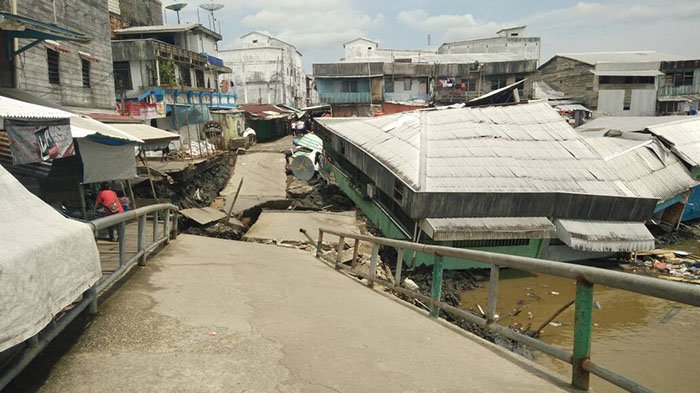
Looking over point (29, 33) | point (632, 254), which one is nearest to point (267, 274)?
point (29, 33)

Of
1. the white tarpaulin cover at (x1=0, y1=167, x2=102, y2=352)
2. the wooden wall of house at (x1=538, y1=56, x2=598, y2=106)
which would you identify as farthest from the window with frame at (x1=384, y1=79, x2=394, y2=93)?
the white tarpaulin cover at (x1=0, y1=167, x2=102, y2=352)

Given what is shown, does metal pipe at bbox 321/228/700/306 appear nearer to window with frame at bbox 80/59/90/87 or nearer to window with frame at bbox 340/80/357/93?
window with frame at bbox 80/59/90/87

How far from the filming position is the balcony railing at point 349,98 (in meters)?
44.1

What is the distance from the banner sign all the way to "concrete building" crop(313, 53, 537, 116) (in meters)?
37.1

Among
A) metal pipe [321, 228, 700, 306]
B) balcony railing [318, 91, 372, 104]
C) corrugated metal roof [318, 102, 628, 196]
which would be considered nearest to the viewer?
metal pipe [321, 228, 700, 306]

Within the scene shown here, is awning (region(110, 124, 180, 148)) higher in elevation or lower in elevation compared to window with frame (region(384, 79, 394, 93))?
lower

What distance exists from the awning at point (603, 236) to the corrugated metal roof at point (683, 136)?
330 inches

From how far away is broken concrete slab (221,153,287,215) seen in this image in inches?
775

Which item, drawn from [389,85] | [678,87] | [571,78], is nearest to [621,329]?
[389,85]

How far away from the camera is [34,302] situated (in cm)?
240

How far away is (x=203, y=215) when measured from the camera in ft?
55.0

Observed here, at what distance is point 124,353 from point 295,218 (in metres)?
12.5

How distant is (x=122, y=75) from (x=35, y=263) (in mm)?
30040

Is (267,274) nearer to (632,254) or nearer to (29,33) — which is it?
(29,33)
